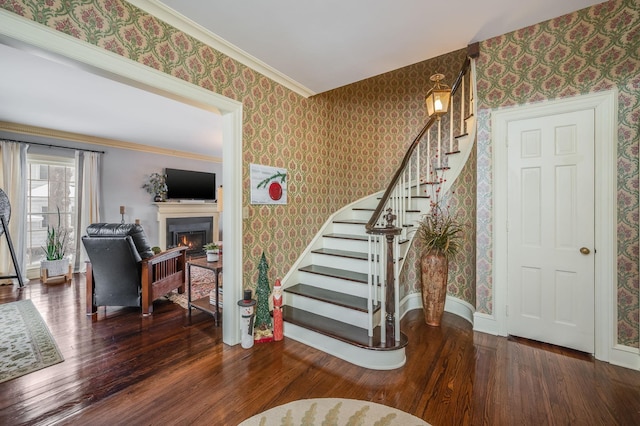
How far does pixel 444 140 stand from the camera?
4.17m

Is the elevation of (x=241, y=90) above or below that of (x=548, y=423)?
above

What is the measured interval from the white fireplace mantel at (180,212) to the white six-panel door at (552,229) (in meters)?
6.43

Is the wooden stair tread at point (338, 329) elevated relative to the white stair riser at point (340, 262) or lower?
lower

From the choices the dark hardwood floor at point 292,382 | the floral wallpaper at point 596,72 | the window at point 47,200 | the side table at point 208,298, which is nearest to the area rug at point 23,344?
the dark hardwood floor at point 292,382

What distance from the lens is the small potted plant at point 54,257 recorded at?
4.62m

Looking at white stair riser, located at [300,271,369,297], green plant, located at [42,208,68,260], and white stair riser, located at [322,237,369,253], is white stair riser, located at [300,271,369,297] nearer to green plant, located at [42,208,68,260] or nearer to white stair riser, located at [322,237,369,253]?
white stair riser, located at [322,237,369,253]

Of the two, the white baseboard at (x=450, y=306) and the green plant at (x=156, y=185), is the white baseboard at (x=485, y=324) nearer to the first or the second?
the white baseboard at (x=450, y=306)

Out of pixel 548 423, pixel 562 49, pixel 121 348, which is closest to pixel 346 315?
pixel 548 423

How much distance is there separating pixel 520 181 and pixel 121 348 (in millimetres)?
4031

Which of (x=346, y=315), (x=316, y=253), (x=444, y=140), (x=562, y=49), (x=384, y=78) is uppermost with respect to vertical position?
(x=384, y=78)

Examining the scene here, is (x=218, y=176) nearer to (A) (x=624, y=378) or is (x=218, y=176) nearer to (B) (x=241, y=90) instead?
(B) (x=241, y=90)

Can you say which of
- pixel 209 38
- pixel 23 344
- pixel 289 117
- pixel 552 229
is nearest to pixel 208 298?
pixel 23 344

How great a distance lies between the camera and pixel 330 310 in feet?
8.95

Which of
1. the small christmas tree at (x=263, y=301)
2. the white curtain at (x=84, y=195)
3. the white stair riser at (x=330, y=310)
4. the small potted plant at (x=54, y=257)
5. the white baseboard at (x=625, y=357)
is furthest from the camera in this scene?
the white curtain at (x=84, y=195)
